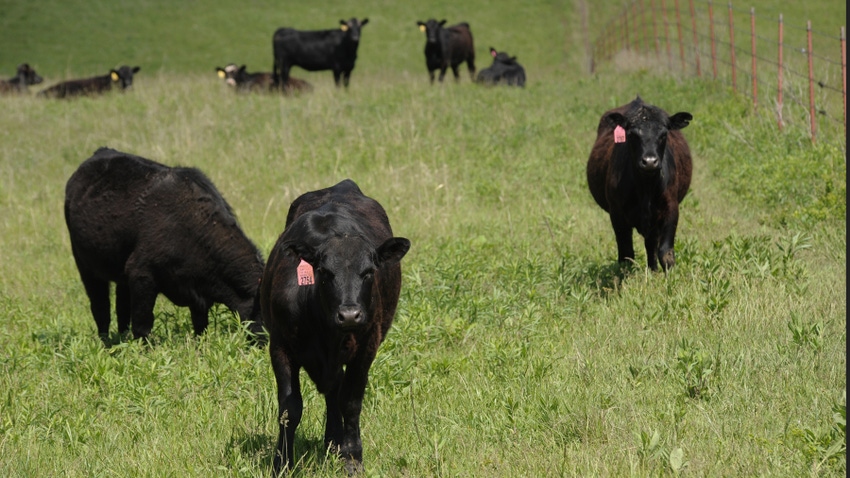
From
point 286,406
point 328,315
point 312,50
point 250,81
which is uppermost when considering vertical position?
point 328,315

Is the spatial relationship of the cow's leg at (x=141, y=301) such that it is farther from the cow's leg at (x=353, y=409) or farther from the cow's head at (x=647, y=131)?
the cow's head at (x=647, y=131)

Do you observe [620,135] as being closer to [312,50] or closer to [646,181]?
[646,181]

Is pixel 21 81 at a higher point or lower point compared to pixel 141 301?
lower

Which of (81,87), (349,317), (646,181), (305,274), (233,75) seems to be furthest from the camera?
(233,75)

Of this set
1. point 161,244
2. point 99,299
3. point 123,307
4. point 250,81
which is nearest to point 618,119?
point 161,244

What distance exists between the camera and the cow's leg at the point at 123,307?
9.50 meters

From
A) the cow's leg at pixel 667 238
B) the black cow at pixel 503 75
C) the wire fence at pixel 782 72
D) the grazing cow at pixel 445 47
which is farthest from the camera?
Result: the grazing cow at pixel 445 47

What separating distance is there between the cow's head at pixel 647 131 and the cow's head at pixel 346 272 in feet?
12.3

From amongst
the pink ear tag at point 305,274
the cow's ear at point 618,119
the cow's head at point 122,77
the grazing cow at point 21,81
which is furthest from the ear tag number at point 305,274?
the grazing cow at point 21,81

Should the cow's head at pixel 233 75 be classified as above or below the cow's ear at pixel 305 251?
below

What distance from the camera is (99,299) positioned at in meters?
9.52

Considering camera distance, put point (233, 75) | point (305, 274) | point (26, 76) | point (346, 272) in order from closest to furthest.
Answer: point (346, 272) → point (305, 274) → point (233, 75) → point (26, 76)

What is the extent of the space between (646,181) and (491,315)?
2.01 metres

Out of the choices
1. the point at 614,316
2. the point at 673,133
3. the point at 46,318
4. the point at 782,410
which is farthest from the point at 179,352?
the point at 673,133
